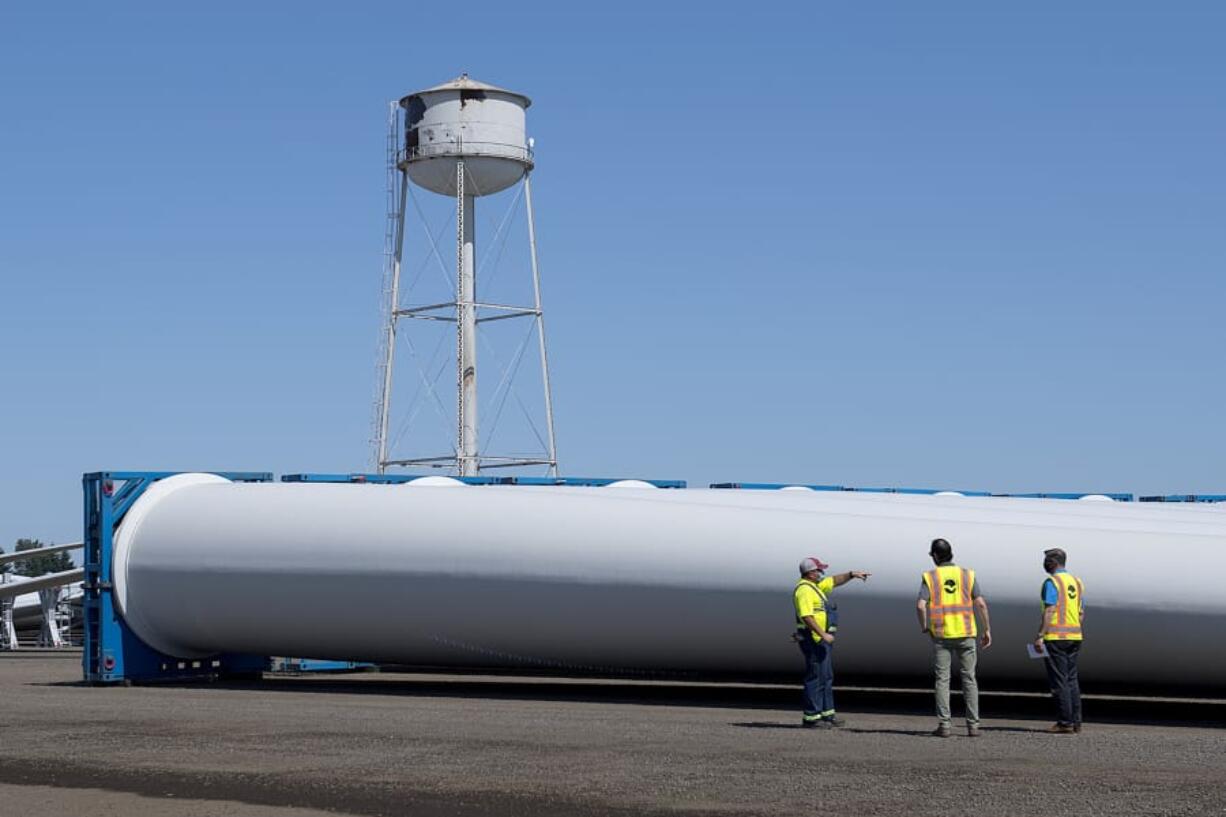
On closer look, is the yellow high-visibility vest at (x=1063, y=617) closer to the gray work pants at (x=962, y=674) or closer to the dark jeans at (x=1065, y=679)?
the dark jeans at (x=1065, y=679)

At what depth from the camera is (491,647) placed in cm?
2214

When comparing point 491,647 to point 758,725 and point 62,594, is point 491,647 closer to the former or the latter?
point 758,725

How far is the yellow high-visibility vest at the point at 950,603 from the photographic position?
16.6m

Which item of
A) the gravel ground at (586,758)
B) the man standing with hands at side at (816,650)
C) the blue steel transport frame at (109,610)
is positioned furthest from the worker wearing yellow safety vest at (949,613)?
the blue steel transport frame at (109,610)

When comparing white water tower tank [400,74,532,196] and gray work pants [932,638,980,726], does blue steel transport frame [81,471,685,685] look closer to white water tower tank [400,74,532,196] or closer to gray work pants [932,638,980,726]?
gray work pants [932,638,980,726]

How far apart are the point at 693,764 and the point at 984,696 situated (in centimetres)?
878

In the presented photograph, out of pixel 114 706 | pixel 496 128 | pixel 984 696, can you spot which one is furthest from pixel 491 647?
pixel 496 128

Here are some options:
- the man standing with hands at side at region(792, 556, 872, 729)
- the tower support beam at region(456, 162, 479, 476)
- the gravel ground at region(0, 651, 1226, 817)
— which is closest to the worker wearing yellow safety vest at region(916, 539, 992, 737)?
the gravel ground at region(0, 651, 1226, 817)

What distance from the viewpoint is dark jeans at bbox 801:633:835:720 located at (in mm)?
17234

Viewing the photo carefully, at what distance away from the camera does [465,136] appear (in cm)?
5000

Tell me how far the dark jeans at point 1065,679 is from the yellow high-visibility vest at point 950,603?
86 cm

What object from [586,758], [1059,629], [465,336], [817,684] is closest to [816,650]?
[817,684]

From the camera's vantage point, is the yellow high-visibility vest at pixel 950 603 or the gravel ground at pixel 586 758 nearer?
the gravel ground at pixel 586 758

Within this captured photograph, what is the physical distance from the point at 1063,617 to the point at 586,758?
522cm
